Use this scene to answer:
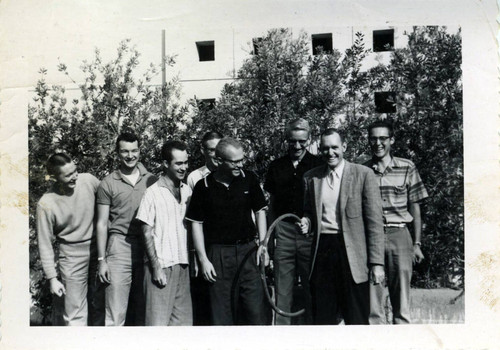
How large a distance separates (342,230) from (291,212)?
0.88 feet

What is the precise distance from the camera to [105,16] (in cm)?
259

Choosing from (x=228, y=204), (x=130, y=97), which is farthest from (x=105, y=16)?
(x=228, y=204)

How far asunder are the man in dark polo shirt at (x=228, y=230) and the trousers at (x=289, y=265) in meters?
0.10

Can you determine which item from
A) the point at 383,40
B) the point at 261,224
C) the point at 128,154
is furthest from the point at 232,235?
the point at 383,40

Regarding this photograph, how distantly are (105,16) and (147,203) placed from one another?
0.99 metres

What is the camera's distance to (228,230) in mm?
2350

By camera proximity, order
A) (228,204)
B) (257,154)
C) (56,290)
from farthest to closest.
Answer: (257,154) < (56,290) < (228,204)

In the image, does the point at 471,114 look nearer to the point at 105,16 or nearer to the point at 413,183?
the point at 413,183

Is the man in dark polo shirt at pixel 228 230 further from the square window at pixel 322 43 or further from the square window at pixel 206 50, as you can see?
the square window at pixel 322 43

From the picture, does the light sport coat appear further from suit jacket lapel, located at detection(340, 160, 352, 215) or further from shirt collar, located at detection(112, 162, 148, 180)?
shirt collar, located at detection(112, 162, 148, 180)

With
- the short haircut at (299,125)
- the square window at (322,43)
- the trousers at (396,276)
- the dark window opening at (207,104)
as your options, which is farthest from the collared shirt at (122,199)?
the trousers at (396,276)

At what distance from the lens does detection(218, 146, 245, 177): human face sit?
236 cm

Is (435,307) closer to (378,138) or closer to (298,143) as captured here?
(378,138)

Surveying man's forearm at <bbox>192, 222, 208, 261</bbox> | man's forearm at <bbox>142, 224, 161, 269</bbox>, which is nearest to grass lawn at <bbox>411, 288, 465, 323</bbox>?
man's forearm at <bbox>192, 222, 208, 261</bbox>
